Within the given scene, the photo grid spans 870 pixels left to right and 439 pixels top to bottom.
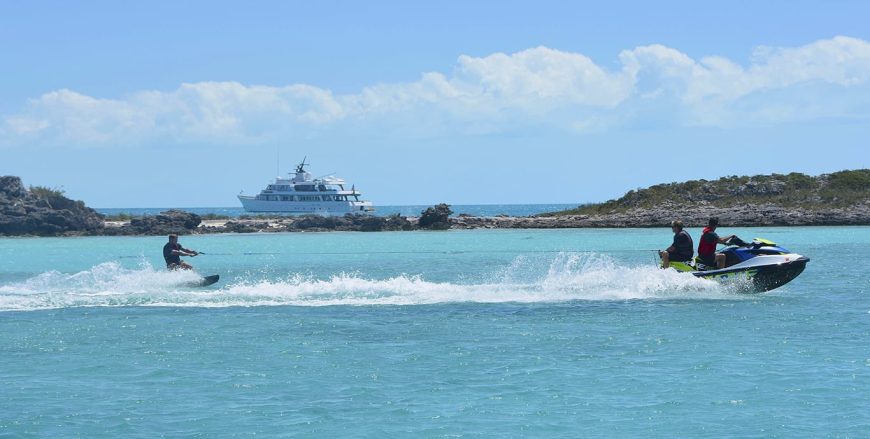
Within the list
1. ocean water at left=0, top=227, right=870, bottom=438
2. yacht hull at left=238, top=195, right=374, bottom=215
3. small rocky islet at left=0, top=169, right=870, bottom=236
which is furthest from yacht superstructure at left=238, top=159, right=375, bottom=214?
ocean water at left=0, top=227, right=870, bottom=438

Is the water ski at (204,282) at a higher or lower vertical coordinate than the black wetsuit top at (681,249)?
lower

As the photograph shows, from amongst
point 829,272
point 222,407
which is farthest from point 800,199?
point 222,407

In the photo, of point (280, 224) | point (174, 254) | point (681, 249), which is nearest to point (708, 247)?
point (681, 249)

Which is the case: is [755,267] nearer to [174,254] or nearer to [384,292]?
[384,292]

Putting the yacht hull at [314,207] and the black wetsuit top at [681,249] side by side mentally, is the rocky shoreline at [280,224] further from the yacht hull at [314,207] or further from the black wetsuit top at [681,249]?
the black wetsuit top at [681,249]

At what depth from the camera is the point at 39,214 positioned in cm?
7800

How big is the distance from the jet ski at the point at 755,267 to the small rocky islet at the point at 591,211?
46.1m

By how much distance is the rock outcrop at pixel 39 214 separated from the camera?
77500 mm

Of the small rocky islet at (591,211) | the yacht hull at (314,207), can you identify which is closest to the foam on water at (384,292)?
the small rocky islet at (591,211)

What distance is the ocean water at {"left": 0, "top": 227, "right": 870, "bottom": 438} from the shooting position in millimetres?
12844

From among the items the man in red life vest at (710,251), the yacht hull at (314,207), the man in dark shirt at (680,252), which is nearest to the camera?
the man in red life vest at (710,251)

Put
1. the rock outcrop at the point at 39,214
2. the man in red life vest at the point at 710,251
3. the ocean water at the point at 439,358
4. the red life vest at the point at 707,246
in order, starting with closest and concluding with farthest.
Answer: the ocean water at the point at 439,358, the man in red life vest at the point at 710,251, the red life vest at the point at 707,246, the rock outcrop at the point at 39,214

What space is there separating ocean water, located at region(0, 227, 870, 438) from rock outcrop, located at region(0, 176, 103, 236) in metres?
47.8

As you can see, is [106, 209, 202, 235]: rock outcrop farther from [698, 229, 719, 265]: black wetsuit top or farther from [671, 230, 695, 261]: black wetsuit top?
[698, 229, 719, 265]: black wetsuit top
